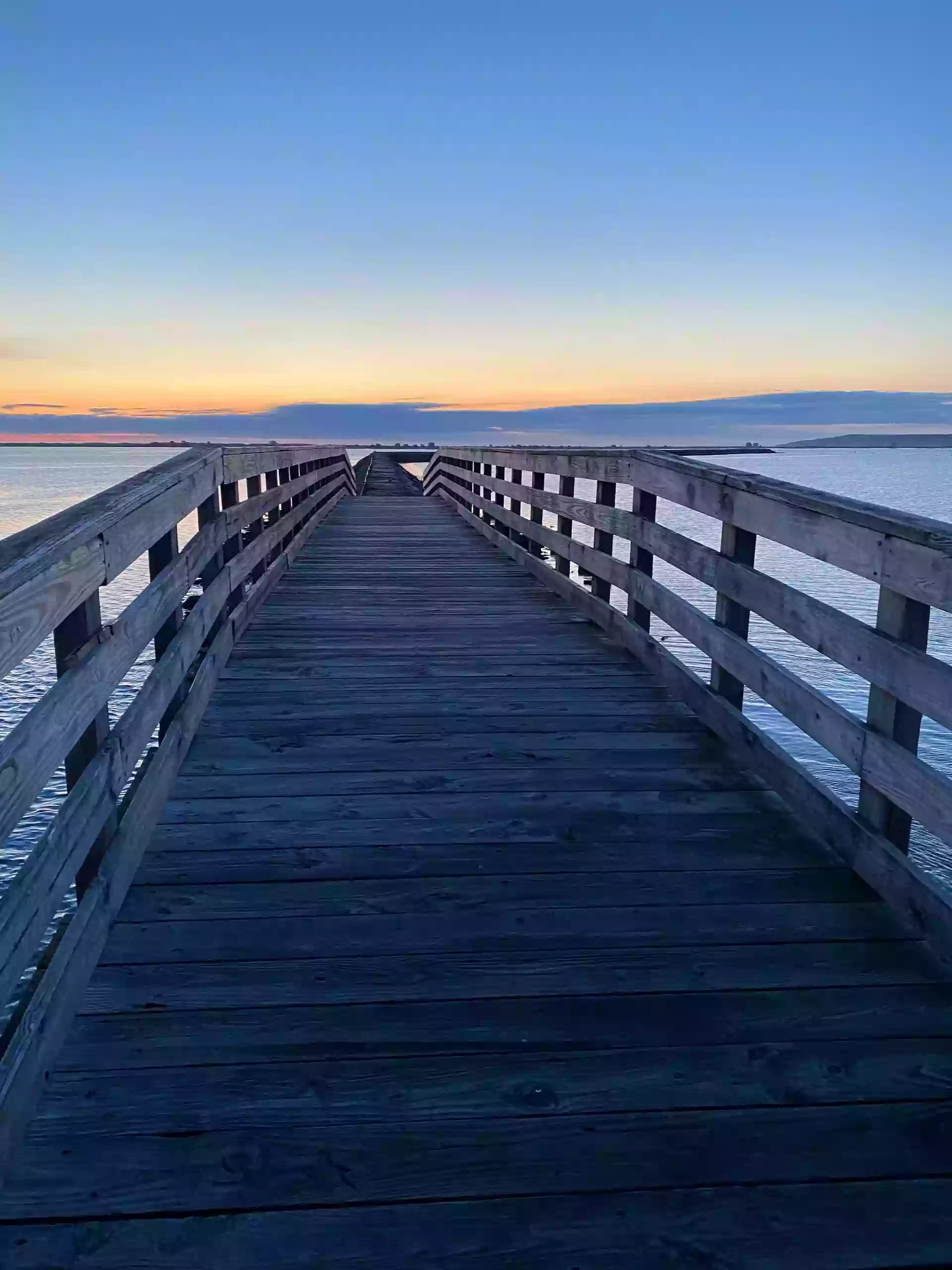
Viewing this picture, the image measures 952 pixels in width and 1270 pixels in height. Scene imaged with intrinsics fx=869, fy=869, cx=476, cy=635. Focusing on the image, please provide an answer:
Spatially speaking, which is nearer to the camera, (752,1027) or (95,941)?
(752,1027)

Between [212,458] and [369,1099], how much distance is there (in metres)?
3.41

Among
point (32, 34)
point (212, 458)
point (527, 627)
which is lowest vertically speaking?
point (527, 627)

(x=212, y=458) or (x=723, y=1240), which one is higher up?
(x=212, y=458)

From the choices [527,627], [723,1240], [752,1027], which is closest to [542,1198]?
[723,1240]

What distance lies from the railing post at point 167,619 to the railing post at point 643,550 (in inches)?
108

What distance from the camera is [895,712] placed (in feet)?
8.32

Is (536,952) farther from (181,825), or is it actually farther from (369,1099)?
(181,825)

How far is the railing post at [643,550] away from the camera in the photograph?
5.24 meters

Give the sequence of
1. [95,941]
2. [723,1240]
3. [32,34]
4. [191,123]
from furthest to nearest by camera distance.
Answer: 1. [191,123]
2. [32,34]
3. [95,941]
4. [723,1240]

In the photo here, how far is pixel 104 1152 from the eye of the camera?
1.63 meters

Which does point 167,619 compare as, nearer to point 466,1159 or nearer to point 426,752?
point 426,752

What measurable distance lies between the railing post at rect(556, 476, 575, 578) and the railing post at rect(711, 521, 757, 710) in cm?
316

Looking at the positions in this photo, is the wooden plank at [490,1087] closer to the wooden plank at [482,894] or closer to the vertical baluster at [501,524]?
the wooden plank at [482,894]

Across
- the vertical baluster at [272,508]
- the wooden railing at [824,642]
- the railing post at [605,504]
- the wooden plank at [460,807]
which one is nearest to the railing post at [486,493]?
the vertical baluster at [272,508]
